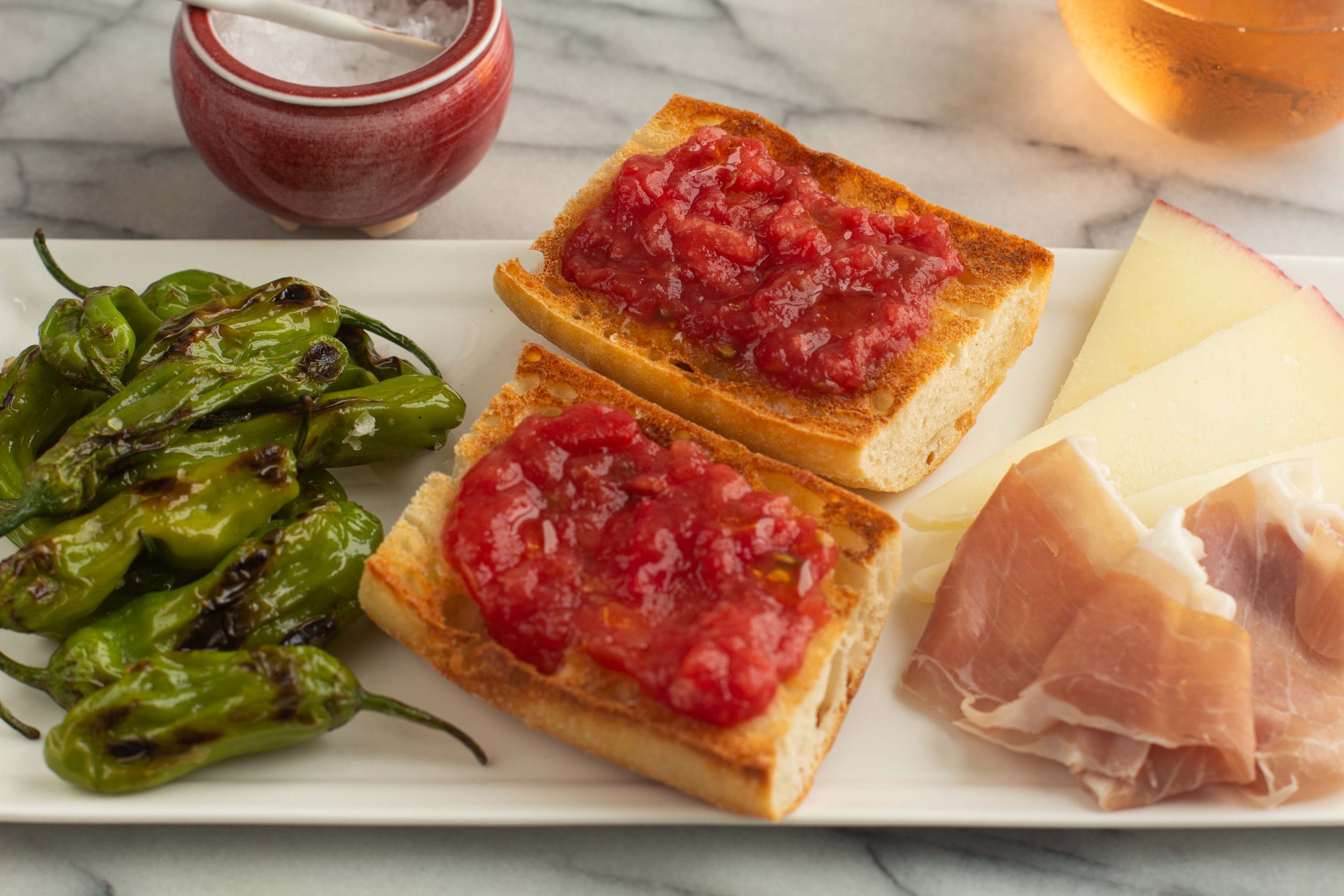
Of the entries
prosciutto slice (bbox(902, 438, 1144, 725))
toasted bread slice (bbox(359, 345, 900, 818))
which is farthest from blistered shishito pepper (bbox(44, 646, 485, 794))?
prosciutto slice (bbox(902, 438, 1144, 725))

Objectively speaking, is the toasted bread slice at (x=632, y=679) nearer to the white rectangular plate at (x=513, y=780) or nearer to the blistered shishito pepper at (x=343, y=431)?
the white rectangular plate at (x=513, y=780)

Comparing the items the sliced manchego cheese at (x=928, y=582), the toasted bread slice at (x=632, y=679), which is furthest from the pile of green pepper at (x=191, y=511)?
the sliced manchego cheese at (x=928, y=582)

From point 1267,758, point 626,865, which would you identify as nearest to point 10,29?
point 626,865

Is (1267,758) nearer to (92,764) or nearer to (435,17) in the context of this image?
(92,764)

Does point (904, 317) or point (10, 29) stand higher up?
point (904, 317)

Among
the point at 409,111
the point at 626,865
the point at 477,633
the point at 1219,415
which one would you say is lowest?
the point at 626,865

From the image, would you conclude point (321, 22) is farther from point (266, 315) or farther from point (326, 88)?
point (266, 315)

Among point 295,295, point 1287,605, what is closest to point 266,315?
point 295,295
